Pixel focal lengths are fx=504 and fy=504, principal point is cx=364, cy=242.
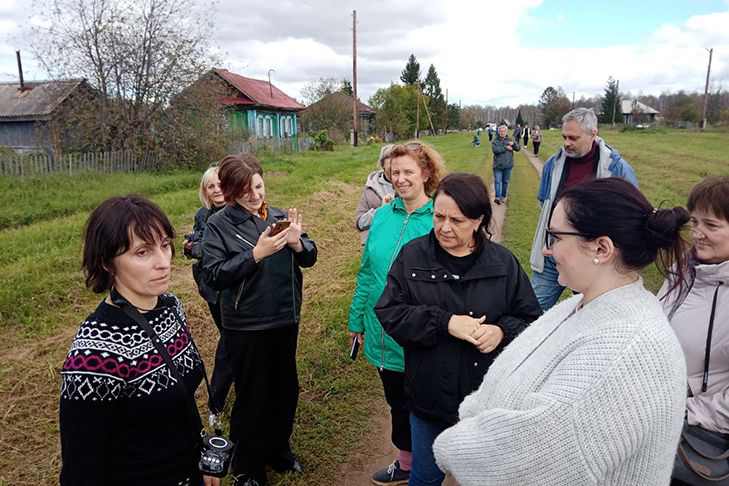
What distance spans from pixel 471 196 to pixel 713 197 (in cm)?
112

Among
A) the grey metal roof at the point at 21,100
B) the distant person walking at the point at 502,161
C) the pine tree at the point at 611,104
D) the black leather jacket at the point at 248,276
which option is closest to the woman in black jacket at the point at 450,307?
the black leather jacket at the point at 248,276

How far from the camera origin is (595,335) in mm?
1294

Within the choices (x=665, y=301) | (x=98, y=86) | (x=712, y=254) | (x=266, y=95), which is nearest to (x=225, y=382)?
(x=665, y=301)

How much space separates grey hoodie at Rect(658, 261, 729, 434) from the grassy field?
216cm

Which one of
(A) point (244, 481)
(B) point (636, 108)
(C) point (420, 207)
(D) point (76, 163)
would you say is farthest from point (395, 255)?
(B) point (636, 108)

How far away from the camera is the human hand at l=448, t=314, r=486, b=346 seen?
84.0 inches

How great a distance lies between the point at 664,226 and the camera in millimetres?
1402

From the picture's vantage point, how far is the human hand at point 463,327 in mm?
2133

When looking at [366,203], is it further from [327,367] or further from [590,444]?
[590,444]

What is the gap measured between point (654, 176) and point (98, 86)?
63.8ft

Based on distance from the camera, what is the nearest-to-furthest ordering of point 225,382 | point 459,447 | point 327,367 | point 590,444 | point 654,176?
point 590,444, point 459,447, point 225,382, point 327,367, point 654,176

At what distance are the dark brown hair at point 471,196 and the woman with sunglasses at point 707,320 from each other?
0.80 metres

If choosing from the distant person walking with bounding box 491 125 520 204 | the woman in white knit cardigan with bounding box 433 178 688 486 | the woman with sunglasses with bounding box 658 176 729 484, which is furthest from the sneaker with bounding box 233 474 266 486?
the distant person walking with bounding box 491 125 520 204

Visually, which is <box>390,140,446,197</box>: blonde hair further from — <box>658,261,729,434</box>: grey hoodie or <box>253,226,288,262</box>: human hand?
<box>658,261,729,434</box>: grey hoodie
